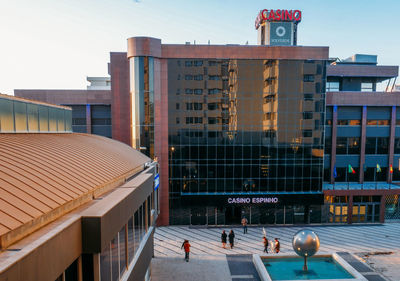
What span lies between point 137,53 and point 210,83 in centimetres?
877

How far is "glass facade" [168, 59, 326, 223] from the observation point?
28000 mm

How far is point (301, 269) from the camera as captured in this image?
1767 centimetres

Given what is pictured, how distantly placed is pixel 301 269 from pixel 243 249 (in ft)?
18.2

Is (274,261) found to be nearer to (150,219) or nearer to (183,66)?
(150,219)

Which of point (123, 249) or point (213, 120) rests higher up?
point (213, 120)

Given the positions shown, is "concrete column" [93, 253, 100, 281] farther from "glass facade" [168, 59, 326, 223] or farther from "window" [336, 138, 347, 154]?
"window" [336, 138, 347, 154]

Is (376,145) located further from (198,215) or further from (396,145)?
(198,215)

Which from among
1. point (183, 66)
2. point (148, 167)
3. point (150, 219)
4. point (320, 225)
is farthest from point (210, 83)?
point (320, 225)

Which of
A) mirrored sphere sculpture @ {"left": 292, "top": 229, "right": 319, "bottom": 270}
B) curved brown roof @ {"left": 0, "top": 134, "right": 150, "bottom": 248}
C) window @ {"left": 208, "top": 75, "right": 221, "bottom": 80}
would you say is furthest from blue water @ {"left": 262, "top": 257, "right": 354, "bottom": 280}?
window @ {"left": 208, "top": 75, "right": 221, "bottom": 80}

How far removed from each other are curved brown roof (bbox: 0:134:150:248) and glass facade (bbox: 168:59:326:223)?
15.9 meters

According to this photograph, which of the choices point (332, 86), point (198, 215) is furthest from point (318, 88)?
point (198, 215)

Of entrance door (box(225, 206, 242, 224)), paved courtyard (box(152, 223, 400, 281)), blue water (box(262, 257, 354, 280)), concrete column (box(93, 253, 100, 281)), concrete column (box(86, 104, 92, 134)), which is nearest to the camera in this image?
concrete column (box(93, 253, 100, 281))

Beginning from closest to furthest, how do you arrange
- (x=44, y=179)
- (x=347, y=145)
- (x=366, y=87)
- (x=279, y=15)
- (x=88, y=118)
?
(x=44, y=179)
(x=347, y=145)
(x=88, y=118)
(x=366, y=87)
(x=279, y=15)

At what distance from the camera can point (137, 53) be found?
26.7 m
